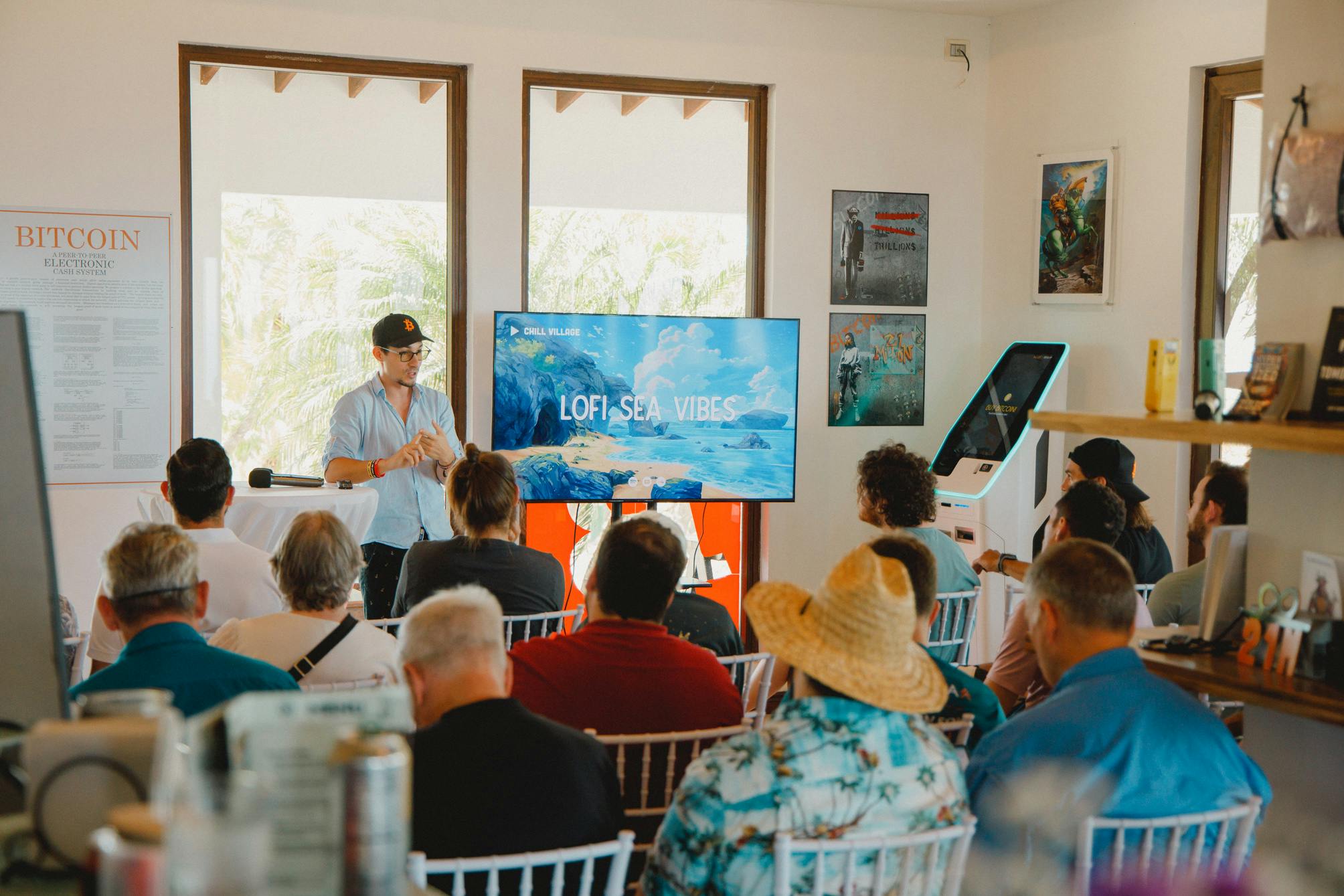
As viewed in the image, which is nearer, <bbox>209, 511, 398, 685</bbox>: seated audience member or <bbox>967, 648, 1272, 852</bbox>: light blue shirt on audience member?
<bbox>967, 648, 1272, 852</bbox>: light blue shirt on audience member

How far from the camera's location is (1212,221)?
5.50m

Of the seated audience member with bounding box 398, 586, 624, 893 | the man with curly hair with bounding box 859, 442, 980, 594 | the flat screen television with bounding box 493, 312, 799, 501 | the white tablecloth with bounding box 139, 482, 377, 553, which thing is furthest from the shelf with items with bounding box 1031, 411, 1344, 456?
the flat screen television with bounding box 493, 312, 799, 501

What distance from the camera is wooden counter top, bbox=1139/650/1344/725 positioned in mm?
2336

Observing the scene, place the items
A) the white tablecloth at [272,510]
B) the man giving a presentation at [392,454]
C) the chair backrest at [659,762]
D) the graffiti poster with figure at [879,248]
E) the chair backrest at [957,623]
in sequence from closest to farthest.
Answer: the chair backrest at [659,762], the chair backrest at [957,623], the white tablecloth at [272,510], the man giving a presentation at [392,454], the graffiti poster with figure at [879,248]

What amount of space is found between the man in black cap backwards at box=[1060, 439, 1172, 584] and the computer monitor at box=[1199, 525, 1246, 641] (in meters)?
1.23

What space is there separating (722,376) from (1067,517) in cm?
231

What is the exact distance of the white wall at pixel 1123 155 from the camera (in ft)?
18.0

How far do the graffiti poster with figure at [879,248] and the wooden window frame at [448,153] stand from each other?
1806 millimetres

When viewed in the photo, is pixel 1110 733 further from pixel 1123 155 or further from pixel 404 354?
pixel 1123 155

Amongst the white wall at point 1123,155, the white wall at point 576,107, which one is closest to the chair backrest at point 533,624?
the white wall at point 576,107

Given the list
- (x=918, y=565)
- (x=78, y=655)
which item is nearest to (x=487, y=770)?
(x=918, y=565)

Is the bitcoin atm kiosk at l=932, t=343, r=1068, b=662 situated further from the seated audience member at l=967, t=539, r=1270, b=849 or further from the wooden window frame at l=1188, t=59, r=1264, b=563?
the seated audience member at l=967, t=539, r=1270, b=849

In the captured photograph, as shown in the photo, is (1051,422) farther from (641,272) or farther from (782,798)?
(641,272)

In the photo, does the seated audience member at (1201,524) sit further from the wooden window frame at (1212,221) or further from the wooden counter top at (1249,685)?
the wooden window frame at (1212,221)
